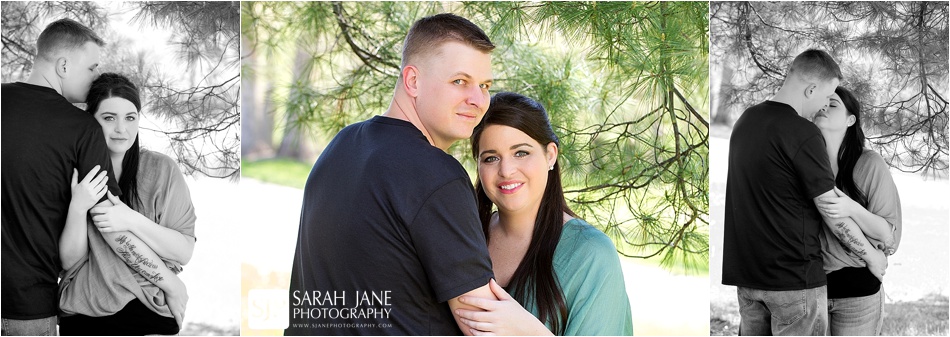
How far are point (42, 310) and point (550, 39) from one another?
2.20 metres

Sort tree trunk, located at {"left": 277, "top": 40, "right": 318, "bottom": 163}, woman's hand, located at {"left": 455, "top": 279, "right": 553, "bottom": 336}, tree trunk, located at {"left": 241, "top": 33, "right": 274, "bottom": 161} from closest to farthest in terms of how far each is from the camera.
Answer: woman's hand, located at {"left": 455, "top": 279, "right": 553, "bottom": 336}
tree trunk, located at {"left": 241, "top": 33, "right": 274, "bottom": 161}
tree trunk, located at {"left": 277, "top": 40, "right": 318, "bottom": 163}

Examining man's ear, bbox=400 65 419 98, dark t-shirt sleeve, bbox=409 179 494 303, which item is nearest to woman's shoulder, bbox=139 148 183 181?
man's ear, bbox=400 65 419 98

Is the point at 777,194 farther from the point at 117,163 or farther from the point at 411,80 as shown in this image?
the point at 117,163

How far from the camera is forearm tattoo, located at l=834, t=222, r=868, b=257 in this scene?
3338 millimetres

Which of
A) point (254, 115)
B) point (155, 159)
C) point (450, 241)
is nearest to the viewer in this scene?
point (450, 241)

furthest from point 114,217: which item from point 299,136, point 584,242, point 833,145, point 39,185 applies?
point 833,145

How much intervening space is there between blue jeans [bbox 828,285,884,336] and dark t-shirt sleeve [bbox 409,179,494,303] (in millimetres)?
1663

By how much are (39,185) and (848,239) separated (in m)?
3.05

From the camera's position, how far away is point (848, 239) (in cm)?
335

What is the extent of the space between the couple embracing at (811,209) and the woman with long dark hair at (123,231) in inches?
86.4

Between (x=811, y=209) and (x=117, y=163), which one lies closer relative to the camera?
(x=117, y=163)

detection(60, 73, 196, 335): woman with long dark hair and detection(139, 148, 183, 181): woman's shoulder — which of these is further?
detection(139, 148, 183, 181): woman's shoulder

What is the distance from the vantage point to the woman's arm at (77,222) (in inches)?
122

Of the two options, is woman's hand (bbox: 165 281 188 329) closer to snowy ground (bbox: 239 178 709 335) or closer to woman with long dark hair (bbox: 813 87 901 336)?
snowy ground (bbox: 239 178 709 335)
